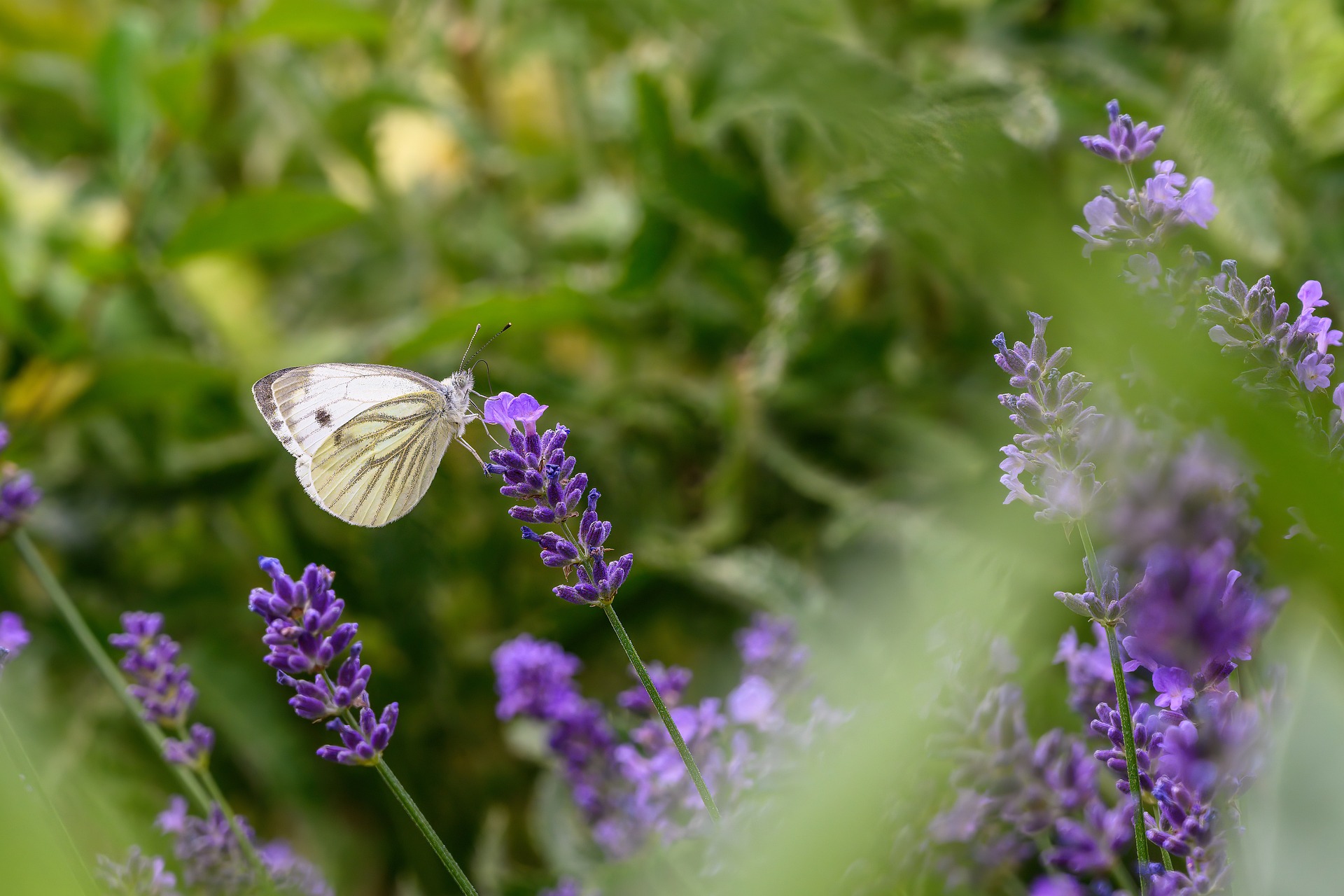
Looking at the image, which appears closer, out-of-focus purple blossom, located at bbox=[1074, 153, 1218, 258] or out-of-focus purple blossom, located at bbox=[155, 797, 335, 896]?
out-of-focus purple blossom, located at bbox=[1074, 153, 1218, 258]

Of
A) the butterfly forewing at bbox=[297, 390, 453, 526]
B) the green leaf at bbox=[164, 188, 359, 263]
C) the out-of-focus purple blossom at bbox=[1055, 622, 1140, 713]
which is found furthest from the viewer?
the green leaf at bbox=[164, 188, 359, 263]

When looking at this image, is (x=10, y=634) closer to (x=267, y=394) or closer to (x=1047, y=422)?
(x=267, y=394)

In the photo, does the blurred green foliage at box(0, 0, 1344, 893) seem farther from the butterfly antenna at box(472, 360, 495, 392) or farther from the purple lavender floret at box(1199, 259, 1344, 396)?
the purple lavender floret at box(1199, 259, 1344, 396)

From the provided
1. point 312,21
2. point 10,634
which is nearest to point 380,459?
point 10,634

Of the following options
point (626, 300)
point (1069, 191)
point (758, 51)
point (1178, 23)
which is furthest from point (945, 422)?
point (758, 51)

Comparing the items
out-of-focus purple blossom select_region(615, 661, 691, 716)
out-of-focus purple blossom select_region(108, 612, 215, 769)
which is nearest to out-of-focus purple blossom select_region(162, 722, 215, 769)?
out-of-focus purple blossom select_region(108, 612, 215, 769)

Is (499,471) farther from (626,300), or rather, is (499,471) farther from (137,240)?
(137,240)
